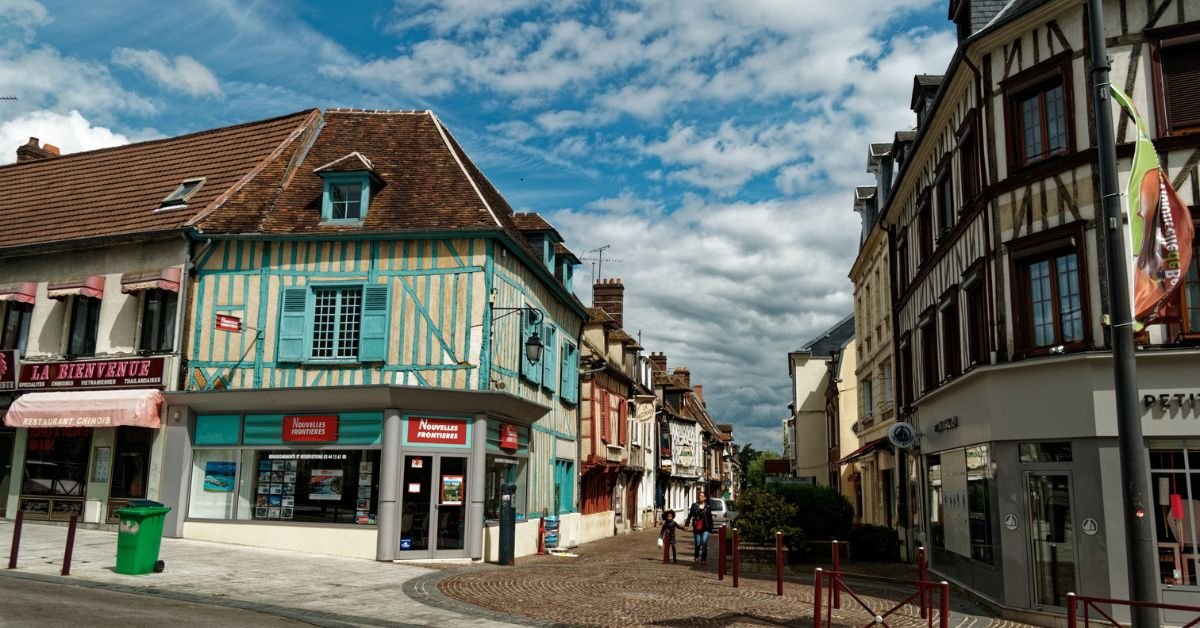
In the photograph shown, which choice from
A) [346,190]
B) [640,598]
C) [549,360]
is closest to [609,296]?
[549,360]

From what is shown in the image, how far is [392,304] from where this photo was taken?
673 inches

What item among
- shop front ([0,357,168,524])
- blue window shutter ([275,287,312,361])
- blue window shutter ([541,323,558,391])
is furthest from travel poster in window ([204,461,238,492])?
blue window shutter ([541,323,558,391])

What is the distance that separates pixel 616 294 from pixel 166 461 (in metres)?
19.7

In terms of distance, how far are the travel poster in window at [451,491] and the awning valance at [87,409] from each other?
18.9 ft

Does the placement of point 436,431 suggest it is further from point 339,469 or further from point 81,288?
point 81,288

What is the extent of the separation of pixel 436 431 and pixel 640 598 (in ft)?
19.4

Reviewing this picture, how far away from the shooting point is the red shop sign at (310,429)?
16656 mm

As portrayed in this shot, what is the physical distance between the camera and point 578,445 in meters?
25.0

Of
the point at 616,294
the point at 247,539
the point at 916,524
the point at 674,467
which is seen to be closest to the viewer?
the point at 247,539

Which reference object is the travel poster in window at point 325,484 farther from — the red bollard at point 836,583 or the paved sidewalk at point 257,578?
the red bollard at point 836,583

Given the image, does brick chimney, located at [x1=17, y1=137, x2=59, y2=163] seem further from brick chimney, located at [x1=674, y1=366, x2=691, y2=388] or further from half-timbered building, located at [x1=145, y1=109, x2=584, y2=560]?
brick chimney, located at [x1=674, y1=366, x2=691, y2=388]

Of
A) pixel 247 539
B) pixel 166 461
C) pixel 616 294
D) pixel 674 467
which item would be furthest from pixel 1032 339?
pixel 674 467

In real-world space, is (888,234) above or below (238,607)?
above

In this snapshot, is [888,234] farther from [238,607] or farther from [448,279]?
[238,607]
